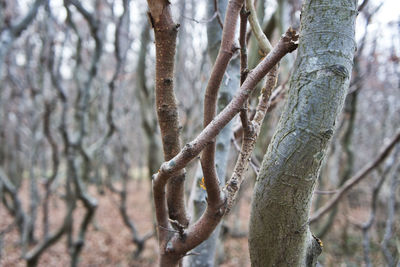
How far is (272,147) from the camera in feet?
2.79

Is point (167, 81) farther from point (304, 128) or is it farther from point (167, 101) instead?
point (304, 128)

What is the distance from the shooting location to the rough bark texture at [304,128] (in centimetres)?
78

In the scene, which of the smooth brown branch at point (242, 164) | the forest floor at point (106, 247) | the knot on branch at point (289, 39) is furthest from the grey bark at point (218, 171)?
the forest floor at point (106, 247)

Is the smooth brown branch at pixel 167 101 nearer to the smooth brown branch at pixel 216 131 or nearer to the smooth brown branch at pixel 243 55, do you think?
the smooth brown branch at pixel 216 131

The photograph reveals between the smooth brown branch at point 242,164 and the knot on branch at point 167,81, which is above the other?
the knot on branch at point 167,81

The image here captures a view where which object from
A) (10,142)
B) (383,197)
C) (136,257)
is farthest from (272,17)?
(10,142)

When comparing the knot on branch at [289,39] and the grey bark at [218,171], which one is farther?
the grey bark at [218,171]

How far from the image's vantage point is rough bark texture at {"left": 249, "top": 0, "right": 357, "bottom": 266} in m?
0.78

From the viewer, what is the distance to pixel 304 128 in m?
0.78

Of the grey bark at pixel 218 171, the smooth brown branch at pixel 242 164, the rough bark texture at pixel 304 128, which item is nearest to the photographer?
the rough bark texture at pixel 304 128

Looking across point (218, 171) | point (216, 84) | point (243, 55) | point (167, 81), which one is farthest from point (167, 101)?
point (218, 171)

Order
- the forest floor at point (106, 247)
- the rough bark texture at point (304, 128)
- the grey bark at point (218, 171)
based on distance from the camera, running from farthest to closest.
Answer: the forest floor at point (106, 247)
the grey bark at point (218, 171)
the rough bark texture at point (304, 128)

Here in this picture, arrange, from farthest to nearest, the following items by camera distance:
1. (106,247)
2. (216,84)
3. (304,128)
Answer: (106,247)
(216,84)
(304,128)

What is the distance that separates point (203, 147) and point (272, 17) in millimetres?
2200
